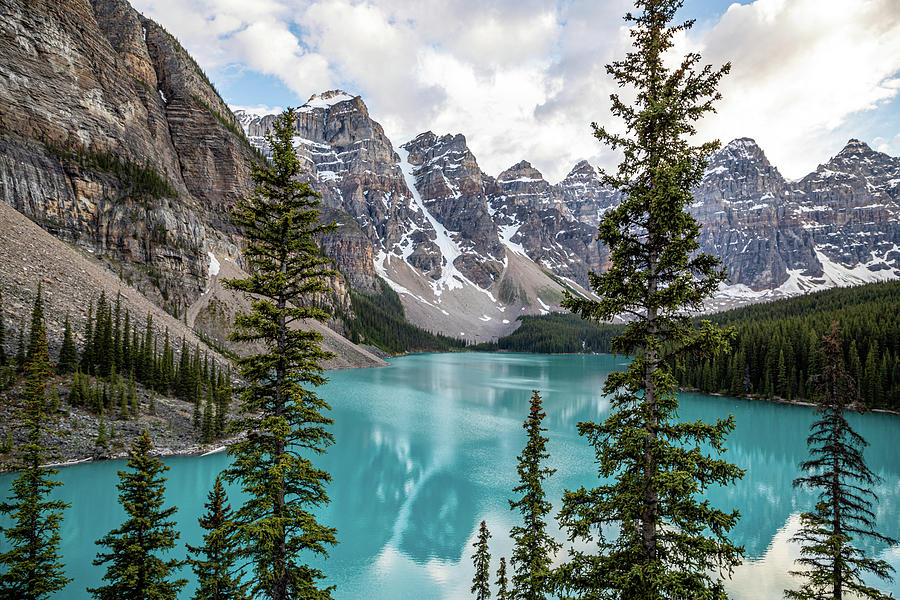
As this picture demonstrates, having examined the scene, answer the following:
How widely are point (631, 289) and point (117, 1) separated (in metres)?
132

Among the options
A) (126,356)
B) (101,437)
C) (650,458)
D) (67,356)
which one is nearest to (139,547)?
(650,458)

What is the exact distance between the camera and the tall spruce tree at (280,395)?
1009 centimetres

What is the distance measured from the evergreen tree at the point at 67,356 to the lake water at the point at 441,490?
12376 millimetres

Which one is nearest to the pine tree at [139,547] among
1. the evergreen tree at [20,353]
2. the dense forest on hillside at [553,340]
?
the evergreen tree at [20,353]

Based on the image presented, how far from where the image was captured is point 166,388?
1683 inches

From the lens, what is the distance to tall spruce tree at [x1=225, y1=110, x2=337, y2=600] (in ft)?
33.1

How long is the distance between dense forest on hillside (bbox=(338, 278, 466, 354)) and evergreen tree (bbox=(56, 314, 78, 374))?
91.6 m

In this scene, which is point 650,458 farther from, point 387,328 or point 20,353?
point 387,328

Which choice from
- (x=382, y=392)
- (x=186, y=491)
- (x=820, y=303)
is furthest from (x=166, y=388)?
(x=820, y=303)

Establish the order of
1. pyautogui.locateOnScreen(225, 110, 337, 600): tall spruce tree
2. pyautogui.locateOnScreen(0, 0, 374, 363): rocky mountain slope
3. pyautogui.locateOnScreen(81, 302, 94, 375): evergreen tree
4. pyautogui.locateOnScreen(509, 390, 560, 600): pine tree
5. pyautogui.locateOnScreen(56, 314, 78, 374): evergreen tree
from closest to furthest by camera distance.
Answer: pyautogui.locateOnScreen(225, 110, 337, 600): tall spruce tree, pyautogui.locateOnScreen(509, 390, 560, 600): pine tree, pyautogui.locateOnScreen(56, 314, 78, 374): evergreen tree, pyautogui.locateOnScreen(81, 302, 94, 375): evergreen tree, pyautogui.locateOnScreen(0, 0, 374, 363): rocky mountain slope

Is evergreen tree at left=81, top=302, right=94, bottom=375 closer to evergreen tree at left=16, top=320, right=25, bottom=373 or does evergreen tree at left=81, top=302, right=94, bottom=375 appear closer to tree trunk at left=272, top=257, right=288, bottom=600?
evergreen tree at left=16, top=320, right=25, bottom=373

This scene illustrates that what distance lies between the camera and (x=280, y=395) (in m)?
11.1

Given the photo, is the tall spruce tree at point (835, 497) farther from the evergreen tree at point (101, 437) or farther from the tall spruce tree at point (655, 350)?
the evergreen tree at point (101, 437)

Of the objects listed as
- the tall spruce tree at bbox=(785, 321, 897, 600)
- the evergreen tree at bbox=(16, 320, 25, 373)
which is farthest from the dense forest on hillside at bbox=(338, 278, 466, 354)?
the tall spruce tree at bbox=(785, 321, 897, 600)
